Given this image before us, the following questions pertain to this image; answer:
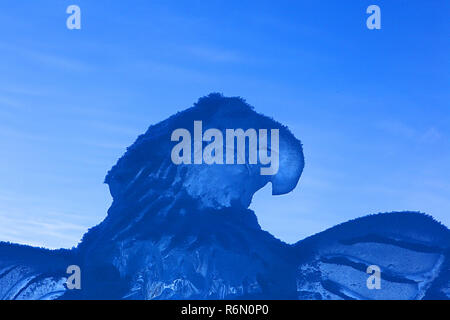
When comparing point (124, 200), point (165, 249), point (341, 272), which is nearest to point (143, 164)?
point (124, 200)

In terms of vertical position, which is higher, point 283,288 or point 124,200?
point 124,200

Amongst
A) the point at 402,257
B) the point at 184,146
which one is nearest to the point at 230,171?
the point at 184,146

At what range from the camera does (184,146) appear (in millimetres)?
12539

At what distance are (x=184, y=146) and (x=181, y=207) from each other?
1709mm

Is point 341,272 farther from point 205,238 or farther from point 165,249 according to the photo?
point 165,249

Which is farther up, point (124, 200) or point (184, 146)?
point (184, 146)

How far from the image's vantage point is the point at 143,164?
12.8m
